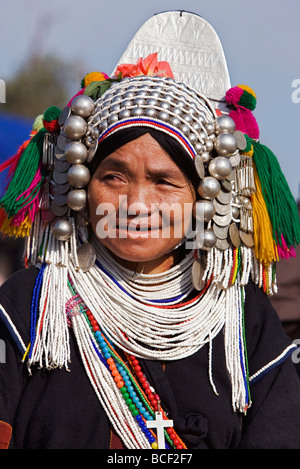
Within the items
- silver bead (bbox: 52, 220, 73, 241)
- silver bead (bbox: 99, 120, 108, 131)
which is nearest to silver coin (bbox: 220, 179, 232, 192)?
silver bead (bbox: 99, 120, 108, 131)

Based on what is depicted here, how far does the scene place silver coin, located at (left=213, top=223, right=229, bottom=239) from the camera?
102 inches

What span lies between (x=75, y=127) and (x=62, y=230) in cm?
37

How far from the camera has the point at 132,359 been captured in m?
2.54

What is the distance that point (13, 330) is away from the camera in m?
2.46

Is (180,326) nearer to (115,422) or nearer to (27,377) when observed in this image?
→ (115,422)

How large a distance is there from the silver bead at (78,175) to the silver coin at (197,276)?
50 centimetres

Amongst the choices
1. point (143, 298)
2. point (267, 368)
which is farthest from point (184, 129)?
point (267, 368)

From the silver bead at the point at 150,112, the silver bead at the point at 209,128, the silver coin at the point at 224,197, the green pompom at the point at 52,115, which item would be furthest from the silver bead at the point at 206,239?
the green pompom at the point at 52,115

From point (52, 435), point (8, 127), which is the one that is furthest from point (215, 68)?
point (8, 127)

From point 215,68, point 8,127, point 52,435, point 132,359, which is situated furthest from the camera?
point 8,127

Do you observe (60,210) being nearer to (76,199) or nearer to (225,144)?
(76,199)

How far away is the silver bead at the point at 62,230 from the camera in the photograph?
2.54 metres

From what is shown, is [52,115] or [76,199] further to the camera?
[52,115]
